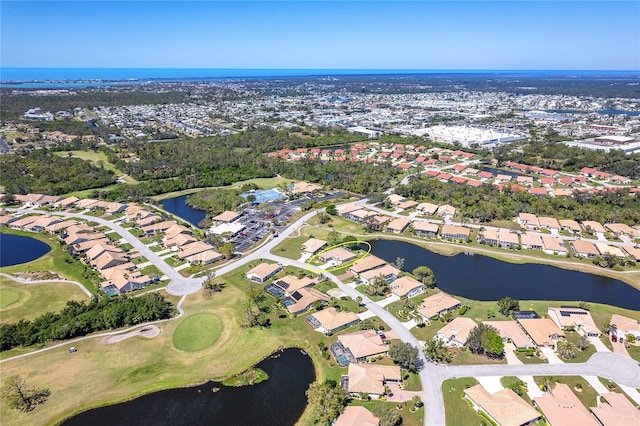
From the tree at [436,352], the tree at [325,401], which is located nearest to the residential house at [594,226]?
the tree at [436,352]

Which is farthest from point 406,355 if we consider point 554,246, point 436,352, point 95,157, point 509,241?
point 95,157

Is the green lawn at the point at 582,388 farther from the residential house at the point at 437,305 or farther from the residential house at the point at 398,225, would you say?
the residential house at the point at 398,225

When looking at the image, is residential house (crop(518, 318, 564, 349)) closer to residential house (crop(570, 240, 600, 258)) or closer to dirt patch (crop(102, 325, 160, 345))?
residential house (crop(570, 240, 600, 258))

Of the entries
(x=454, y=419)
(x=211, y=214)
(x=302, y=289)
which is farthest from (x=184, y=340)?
(x=211, y=214)

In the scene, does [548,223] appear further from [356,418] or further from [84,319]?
Result: [84,319]

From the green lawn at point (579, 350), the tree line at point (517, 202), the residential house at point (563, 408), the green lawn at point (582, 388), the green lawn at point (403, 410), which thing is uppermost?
the tree line at point (517, 202)

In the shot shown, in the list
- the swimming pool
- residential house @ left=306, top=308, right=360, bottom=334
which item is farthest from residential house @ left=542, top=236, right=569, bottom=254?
the swimming pool
